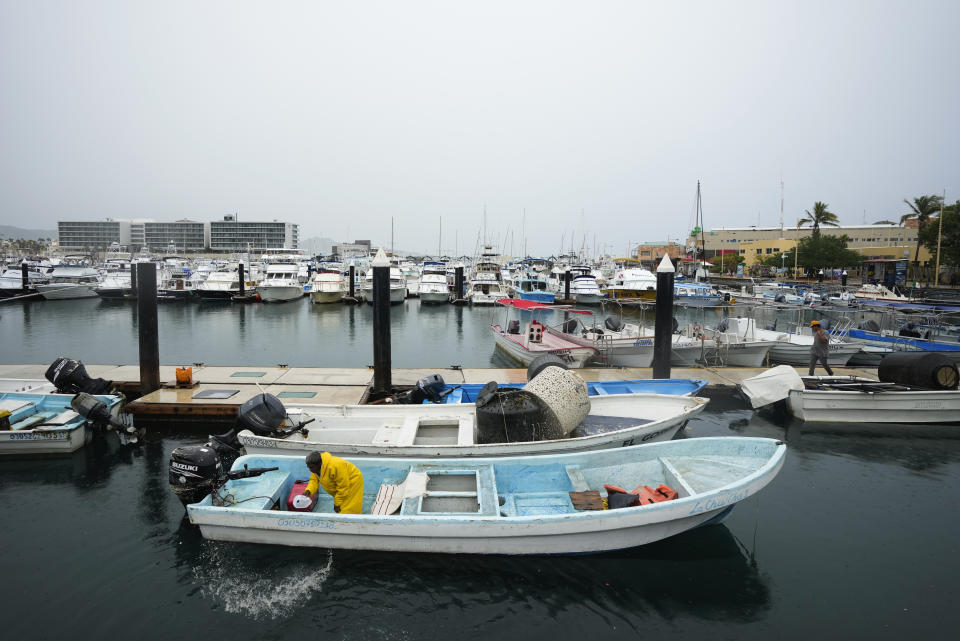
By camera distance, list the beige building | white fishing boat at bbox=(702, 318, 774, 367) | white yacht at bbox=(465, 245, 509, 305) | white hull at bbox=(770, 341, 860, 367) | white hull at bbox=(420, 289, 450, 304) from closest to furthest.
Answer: white fishing boat at bbox=(702, 318, 774, 367)
white hull at bbox=(770, 341, 860, 367)
white yacht at bbox=(465, 245, 509, 305)
white hull at bbox=(420, 289, 450, 304)
the beige building

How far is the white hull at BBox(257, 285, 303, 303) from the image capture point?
46.8 metres

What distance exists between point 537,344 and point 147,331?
11871 millimetres

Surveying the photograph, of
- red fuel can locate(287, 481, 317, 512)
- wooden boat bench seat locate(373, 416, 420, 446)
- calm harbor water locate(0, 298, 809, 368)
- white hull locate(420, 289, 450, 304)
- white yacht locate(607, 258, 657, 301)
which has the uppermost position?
white yacht locate(607, 258, 657, 301)

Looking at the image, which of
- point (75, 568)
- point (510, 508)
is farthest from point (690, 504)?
point (75, 568)

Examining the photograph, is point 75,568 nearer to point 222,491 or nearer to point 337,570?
point 222,491

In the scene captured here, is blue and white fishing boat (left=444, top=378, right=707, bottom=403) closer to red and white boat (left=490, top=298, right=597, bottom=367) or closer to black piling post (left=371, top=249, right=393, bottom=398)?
black piling post (left=371, top=249, right=393, bottom=398)

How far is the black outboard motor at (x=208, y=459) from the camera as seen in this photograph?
7406 mm

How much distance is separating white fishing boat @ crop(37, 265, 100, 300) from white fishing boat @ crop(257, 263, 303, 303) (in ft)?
51.8

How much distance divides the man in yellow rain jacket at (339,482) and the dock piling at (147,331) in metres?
8.53

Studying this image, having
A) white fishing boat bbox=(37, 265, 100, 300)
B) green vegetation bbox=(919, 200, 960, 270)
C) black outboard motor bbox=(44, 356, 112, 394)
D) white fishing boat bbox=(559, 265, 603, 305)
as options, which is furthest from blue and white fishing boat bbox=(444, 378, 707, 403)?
white fishing boat bbox=(37, 265, 100, 300)

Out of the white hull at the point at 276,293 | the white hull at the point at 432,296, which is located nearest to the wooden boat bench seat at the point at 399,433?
the white hull at the point at 432,296

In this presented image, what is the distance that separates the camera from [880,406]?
12.5 m

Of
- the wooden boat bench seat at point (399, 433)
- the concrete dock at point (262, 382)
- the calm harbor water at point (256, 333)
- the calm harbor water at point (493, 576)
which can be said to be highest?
the wooden boat bench seat at point (399, 433)

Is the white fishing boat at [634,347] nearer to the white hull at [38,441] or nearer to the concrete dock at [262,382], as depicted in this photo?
the concrete dock at [262,382]
